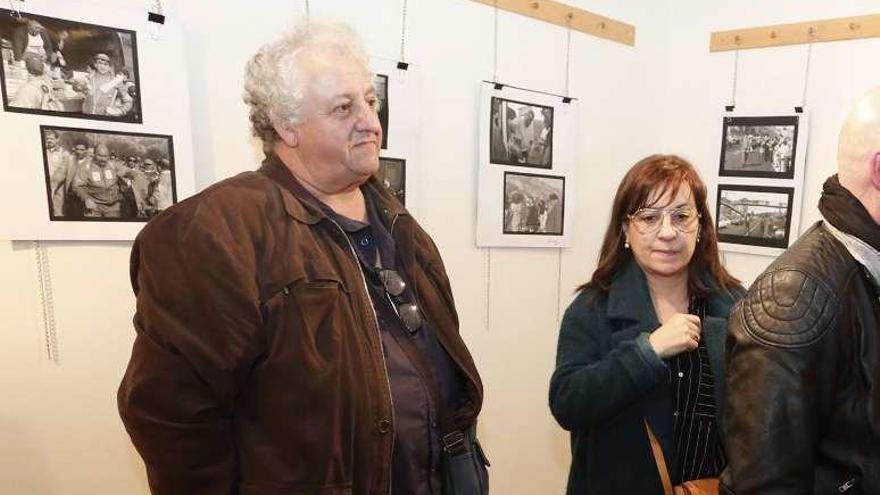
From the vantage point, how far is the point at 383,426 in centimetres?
100

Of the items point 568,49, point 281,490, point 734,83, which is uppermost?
point 568,49

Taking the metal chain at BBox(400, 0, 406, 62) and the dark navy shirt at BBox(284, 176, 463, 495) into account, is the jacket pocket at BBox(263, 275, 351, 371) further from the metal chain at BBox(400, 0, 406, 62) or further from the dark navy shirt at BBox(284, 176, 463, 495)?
the metal chain at BBox(400, 0, 406, 62)

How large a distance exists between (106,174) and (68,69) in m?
0.23

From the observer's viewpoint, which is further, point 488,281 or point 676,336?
point 488,281

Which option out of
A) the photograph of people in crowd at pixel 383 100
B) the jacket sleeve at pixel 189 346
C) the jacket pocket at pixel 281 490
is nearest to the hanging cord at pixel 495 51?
the photograph of people in crowd at pixel 383 100

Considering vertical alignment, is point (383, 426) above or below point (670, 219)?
below

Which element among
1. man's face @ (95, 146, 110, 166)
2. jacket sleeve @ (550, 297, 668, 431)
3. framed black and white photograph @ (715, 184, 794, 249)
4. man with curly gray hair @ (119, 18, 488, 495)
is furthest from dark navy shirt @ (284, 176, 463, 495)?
framed black and white photograph @ (715, 184, 794, 249)

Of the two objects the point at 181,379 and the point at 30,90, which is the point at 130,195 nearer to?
the point at 30,90

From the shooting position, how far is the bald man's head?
0.92 m

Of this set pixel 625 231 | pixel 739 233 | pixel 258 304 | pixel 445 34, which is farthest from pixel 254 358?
pixel 739 233

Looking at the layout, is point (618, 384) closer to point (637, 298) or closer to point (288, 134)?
point (637, 298)

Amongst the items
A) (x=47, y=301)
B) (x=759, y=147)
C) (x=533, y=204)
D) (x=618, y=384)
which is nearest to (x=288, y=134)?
(x=47, y=301)

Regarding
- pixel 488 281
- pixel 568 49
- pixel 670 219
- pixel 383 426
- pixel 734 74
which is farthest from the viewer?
pixel 734 74

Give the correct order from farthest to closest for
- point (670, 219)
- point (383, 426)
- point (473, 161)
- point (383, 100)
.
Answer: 1. point (473, 161)
2. point (383, 100)
3. point (670, 219)
4. point (383, 426)
